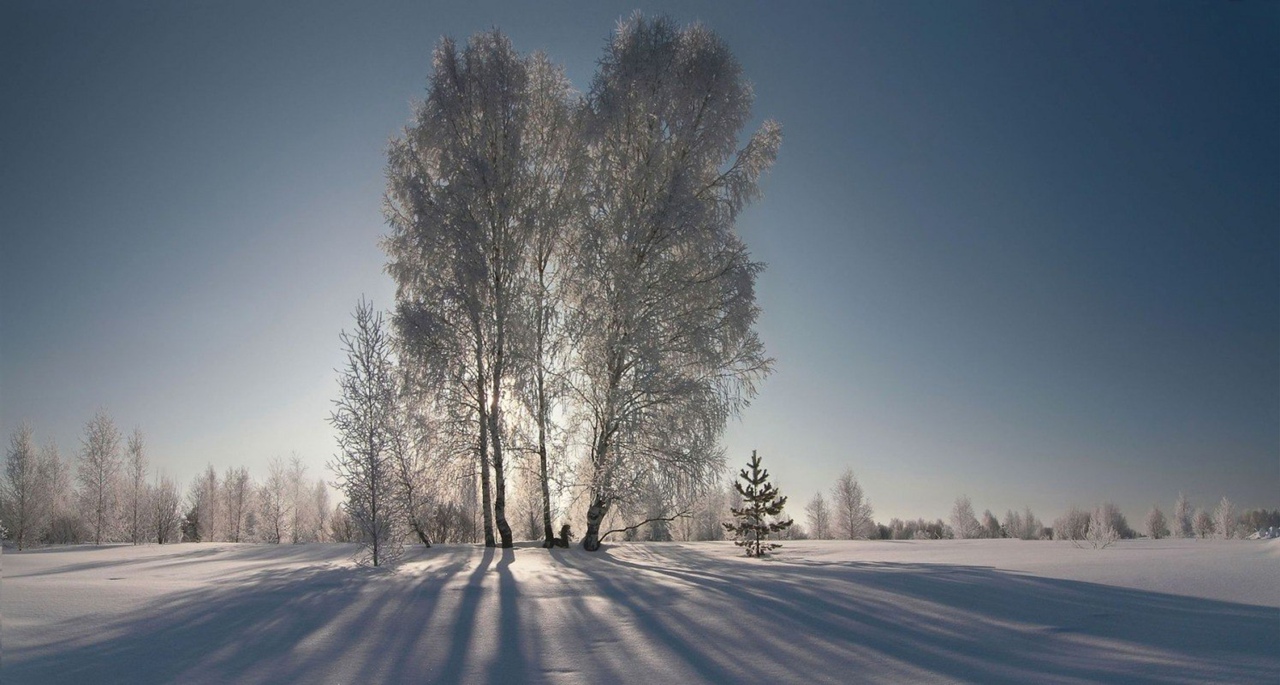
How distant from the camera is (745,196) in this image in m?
16.7

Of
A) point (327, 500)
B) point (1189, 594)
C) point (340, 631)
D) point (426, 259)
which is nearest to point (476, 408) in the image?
point (426, 259)

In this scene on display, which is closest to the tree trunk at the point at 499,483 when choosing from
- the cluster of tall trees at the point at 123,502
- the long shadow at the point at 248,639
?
the long shadow at the point at 248,639

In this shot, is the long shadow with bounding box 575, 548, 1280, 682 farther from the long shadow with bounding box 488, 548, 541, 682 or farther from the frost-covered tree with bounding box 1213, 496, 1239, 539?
the frost-covered tree with bounding box 1213, 496, 1239, 539

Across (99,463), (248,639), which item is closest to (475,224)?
(248,639)

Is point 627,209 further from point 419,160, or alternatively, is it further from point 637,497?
point 637,497

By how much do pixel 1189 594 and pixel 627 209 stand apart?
12631mm

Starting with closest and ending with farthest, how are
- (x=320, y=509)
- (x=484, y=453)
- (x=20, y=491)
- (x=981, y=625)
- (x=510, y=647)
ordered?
1. (x=510, y=647)
2. (x=981, y=625)
3. (x=484, y=453)
4. (x=20, y=491)
5. (x=320, y=509)

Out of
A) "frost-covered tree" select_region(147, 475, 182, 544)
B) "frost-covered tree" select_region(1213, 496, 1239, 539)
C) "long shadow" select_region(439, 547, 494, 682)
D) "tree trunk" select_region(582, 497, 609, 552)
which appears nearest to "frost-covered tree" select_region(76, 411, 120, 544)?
"frost-covered tree" select_region(147, 475, 182, 544)

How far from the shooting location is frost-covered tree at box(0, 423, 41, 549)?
27.0 m

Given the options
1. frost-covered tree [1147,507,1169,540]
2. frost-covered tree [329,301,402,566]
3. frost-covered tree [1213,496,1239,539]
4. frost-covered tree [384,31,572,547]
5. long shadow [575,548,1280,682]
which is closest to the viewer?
long shadow [575,548,1280,682]

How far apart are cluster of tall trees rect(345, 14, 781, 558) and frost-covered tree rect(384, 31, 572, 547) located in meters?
0.05

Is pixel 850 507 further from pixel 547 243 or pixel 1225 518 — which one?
pixel 547 243

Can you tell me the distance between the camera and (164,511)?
41375mm

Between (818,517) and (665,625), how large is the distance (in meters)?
43.3
